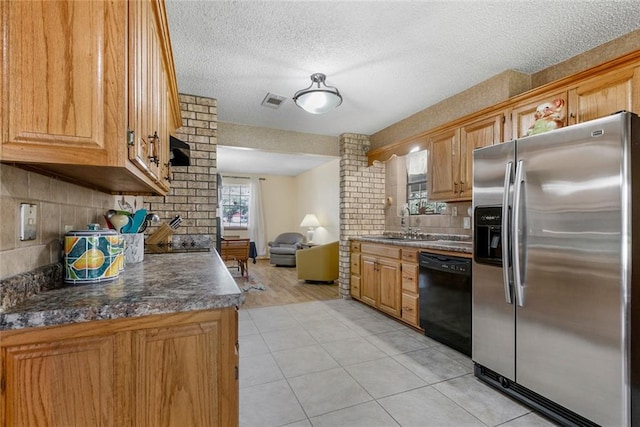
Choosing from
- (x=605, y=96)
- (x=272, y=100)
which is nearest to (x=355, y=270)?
(x=272, y=100)

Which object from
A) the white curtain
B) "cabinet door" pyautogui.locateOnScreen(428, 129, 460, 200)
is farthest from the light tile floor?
the white curtain

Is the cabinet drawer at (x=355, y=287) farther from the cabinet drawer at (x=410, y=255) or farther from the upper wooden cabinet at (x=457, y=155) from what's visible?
the upper wooden cabinet at (x=457, y=155)

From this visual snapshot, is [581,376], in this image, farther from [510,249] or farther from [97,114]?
[97,114]

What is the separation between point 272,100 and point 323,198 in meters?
3.84

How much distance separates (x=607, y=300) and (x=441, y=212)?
223 cm

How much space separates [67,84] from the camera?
2.92ft

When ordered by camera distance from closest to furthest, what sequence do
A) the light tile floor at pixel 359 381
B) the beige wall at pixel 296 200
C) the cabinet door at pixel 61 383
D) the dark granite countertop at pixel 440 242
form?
the cabinet door at pixel 61 383 → the light tile floor at pixel 359 381 → the dark granite countertop at pixel 440 242 → the beige wall at pixel 296 200

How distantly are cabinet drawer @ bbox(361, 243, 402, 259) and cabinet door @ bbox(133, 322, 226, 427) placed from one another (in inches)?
108

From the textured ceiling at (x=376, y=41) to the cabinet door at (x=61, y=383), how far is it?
196 centimetres

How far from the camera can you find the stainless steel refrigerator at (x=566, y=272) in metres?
1.51

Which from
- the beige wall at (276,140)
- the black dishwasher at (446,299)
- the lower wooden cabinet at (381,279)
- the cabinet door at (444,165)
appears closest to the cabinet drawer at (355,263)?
the lower wooden cabinet at (381,279)

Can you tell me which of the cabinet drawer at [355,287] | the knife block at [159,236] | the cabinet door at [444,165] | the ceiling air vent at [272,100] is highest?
the ceiling air vent at [272,100]

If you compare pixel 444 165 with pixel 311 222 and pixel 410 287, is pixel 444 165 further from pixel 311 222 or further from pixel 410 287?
pixel 311 222

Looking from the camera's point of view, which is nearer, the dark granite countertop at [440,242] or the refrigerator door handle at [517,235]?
the refrigerator door handle at [517,235]
